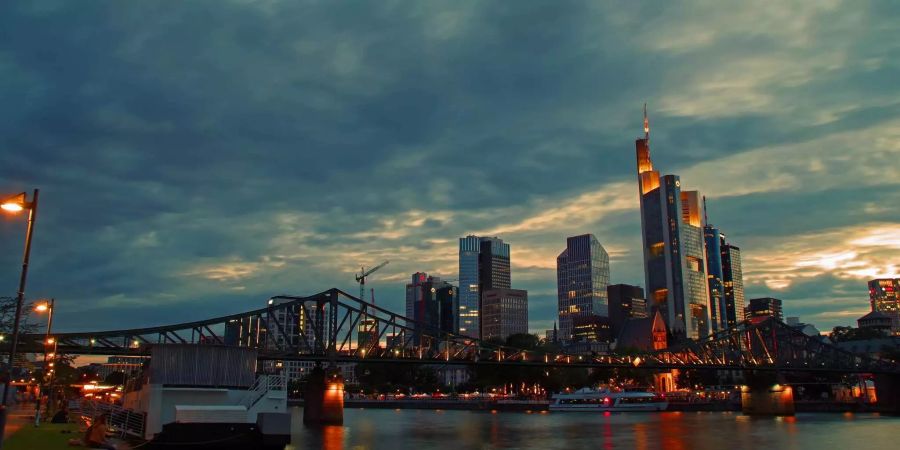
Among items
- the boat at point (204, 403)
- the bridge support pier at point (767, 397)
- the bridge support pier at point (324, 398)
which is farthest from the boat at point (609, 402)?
the boat at point (204, 403)

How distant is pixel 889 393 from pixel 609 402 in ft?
199

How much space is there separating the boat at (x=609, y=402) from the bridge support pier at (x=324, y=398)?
83111mm

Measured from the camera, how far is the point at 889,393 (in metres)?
145

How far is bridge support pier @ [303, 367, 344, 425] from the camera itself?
103125 millimetres

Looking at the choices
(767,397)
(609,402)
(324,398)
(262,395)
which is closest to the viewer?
(262,395)

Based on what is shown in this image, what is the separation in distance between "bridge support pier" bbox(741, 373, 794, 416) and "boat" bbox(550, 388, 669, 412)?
102 feet

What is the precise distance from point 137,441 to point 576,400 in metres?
141

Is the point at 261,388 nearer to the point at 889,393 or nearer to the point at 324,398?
the point at 324,398

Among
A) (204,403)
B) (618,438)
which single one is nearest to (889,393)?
(618,438)

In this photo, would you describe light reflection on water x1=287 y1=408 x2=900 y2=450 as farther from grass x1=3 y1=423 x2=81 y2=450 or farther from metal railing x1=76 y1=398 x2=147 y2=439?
grass x1=3 y1=423 x2=81 y2=450

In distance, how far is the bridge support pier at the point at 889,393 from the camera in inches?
5620

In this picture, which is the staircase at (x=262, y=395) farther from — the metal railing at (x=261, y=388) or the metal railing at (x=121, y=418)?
the metal railing at (x=121, y=418)

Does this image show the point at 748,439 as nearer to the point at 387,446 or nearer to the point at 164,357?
the point at 387,446

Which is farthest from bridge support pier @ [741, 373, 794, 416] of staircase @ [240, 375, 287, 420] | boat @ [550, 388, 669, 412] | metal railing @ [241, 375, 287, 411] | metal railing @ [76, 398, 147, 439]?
metal railing @ [76, 398, 147, 439]
